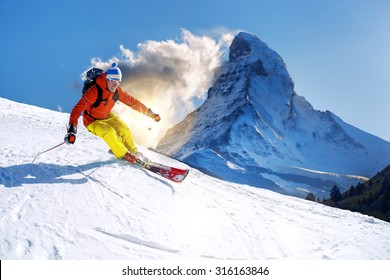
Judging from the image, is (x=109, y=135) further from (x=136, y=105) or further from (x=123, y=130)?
(x=136, y=105)

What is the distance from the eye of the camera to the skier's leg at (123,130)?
9.24 meters

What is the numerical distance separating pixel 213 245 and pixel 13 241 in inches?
119

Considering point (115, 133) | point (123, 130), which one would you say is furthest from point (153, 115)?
point (115, 133)

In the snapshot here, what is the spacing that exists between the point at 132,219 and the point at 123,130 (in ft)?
11.9

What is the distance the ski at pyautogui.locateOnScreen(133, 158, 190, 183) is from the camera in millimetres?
8734

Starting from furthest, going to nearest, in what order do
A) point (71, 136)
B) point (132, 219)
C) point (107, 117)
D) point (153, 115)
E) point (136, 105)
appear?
1. point (153, 115)
2. point (136, 105)
3. point (107, 117)
4. point (71, 136)
5. point (132, 219)

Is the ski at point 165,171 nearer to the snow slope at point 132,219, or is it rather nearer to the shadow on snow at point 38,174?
the snow slope at point 132,219

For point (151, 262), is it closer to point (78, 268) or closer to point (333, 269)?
point (78, 268)

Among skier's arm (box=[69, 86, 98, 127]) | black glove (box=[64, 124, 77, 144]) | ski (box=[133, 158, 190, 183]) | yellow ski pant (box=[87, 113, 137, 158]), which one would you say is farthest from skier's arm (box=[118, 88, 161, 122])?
black glove (box=[64, 124, 77, 144])

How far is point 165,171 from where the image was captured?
878 cm

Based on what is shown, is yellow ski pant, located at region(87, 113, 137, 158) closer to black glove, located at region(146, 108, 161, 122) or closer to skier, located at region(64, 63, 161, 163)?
skier, located at region(64, 63, 161, 163)

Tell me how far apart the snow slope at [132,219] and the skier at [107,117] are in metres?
0.50

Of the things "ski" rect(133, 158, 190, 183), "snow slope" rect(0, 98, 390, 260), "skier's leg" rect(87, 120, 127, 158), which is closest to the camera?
"snow slope" rect(0, 98, 390, 260)

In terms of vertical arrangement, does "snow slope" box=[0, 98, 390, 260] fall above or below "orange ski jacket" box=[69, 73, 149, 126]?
below
